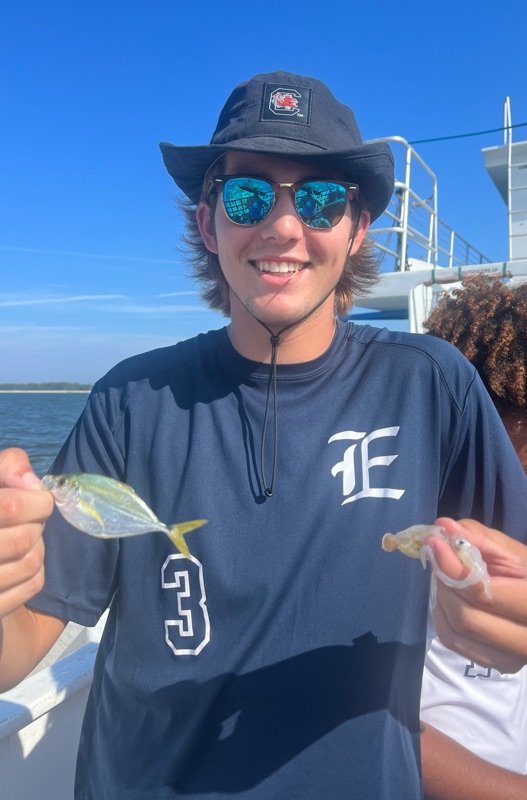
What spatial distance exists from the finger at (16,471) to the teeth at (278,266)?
0.97 metres

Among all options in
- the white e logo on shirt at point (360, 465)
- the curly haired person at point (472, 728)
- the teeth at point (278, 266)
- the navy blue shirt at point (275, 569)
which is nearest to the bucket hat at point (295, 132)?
the teeth at point (278, 266)

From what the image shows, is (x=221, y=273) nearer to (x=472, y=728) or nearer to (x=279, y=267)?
(x=279, y=267)

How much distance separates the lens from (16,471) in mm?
1588

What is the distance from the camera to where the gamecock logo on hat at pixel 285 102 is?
2.06 metres

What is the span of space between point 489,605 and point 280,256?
3.99ft

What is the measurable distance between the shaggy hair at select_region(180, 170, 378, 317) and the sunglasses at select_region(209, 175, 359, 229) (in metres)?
0.68

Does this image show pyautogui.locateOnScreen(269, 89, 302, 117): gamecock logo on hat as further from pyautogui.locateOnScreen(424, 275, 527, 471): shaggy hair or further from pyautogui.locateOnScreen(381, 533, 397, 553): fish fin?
pyautogui.locateOnScreen(424, 275, 527, 471): shaggy hair

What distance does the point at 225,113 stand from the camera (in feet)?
7.27

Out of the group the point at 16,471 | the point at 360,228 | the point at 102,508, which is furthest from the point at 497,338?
the point at 16,471

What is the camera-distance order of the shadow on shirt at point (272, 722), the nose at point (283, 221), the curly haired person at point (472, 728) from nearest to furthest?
the shadow on shirt at point (272, 722) < the nose at point (283, 221) < the curly haired person at point (472, 728)

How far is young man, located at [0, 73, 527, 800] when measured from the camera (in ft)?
5.85

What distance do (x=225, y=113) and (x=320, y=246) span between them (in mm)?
627

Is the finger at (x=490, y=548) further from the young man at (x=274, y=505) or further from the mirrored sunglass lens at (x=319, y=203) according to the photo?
the mirrored sunglass lens at (x=319, y=203)

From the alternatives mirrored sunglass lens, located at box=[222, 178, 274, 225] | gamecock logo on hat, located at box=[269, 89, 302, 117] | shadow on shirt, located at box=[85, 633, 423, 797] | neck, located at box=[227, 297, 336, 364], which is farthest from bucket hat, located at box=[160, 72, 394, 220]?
shadow on shirt, located at box=[85, 633, 423, 797]
